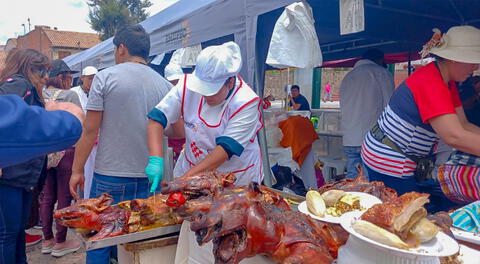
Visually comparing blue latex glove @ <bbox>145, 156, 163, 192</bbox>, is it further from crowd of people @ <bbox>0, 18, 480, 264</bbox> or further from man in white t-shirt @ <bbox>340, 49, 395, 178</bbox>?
man in white t-shirt @ <bbox>340, 49, 395, 178</bbox>

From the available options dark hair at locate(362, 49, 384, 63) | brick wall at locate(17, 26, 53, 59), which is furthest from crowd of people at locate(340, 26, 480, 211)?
brick wall at locate(17, 26, 53, 59)

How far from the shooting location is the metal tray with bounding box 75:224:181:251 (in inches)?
58.7

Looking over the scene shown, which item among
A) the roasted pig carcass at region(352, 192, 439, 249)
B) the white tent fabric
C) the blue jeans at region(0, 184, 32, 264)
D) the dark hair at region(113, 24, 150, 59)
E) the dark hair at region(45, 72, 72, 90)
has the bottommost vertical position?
the blue jeans at region(0, 184, 32, 264)

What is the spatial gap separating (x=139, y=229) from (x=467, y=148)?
1.71 metres

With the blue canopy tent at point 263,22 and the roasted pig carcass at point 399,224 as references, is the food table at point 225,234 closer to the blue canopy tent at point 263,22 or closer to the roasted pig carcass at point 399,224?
the roasted pig carcass at point 399,224

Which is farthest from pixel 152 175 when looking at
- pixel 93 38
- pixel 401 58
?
pixel 93 38

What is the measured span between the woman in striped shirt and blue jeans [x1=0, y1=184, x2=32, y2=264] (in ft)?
7.94

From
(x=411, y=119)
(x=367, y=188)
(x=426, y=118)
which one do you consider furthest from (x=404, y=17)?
(x=367, y=188)

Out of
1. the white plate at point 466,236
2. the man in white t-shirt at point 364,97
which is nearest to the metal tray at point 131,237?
the white plate at point 466,236

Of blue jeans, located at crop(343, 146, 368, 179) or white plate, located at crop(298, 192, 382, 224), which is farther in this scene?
blue jeans, located at crop(343, 146, 368, 179)

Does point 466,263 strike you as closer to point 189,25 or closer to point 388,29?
point 189,25

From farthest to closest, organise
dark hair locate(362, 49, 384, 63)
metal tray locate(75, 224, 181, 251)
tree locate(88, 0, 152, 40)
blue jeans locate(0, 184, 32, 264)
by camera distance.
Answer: tree locate(88, 0, 152, 40) → dark hair locate(362, 49, 384, 63) → blue jeans locate(0, 184, 32, 264) → metal tray locate(75, 224, 181, 251)

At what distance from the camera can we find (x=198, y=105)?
242 centimetres

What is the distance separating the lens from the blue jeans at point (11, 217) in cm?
241
